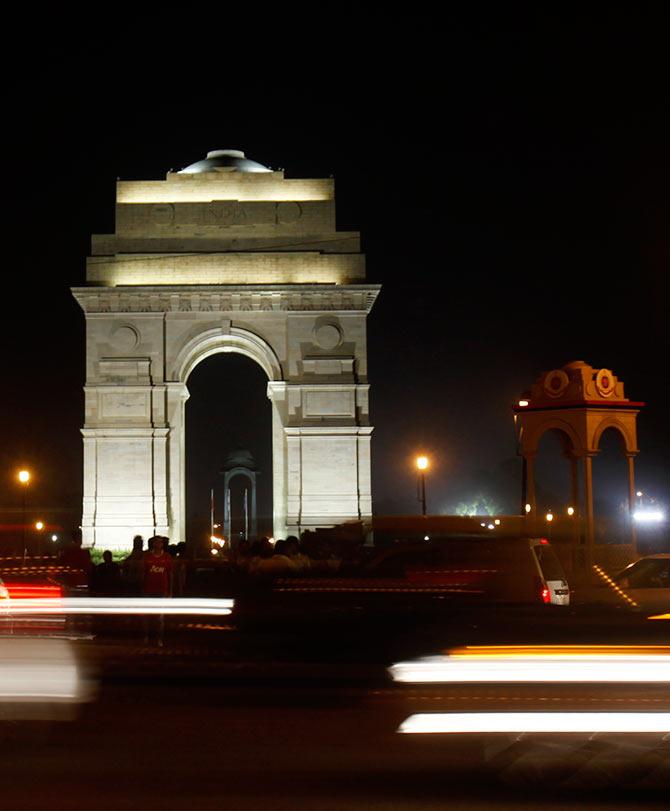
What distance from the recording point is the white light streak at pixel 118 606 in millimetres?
9922

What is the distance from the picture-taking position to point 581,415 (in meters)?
29.2

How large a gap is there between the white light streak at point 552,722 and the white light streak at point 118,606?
228 centimetres

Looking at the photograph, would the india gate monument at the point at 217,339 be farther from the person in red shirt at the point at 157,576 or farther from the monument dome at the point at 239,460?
the person in red shirt at the point at 157,576

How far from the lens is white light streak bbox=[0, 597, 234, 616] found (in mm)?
9922

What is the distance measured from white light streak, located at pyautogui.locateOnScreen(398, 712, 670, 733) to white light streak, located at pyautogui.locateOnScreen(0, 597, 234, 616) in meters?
2.28

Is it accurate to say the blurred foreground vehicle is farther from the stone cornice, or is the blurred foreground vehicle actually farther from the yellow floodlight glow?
the yellow floodlight glow

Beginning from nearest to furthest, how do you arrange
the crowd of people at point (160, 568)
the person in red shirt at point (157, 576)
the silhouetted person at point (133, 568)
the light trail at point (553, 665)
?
the light trail at point (553, 665)
the crowd of people at point (160, 568)
the person in red shirt at point (157, 576)
the silhouetted person at point (133, 568)

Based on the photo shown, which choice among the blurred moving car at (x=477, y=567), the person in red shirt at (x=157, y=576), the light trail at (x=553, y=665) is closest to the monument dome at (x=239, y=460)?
the person in red shirt at (x=157, y=576)

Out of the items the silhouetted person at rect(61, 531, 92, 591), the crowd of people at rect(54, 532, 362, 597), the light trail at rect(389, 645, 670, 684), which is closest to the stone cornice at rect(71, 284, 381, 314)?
the crowd of people at rect(54, 532, 362, 597)

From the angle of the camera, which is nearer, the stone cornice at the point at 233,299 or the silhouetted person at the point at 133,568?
the silhouetted person at the point at 133,568

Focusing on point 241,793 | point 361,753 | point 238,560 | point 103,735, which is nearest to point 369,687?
point 361,753

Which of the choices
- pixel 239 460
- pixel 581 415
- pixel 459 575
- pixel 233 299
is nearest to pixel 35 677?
pixel 459 575

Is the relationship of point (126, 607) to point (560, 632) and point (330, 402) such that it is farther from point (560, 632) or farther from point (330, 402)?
point (330, 402)

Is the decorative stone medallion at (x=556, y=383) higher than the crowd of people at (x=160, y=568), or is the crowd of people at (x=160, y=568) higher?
the decorative stone medallion at (x=556, y=383)
